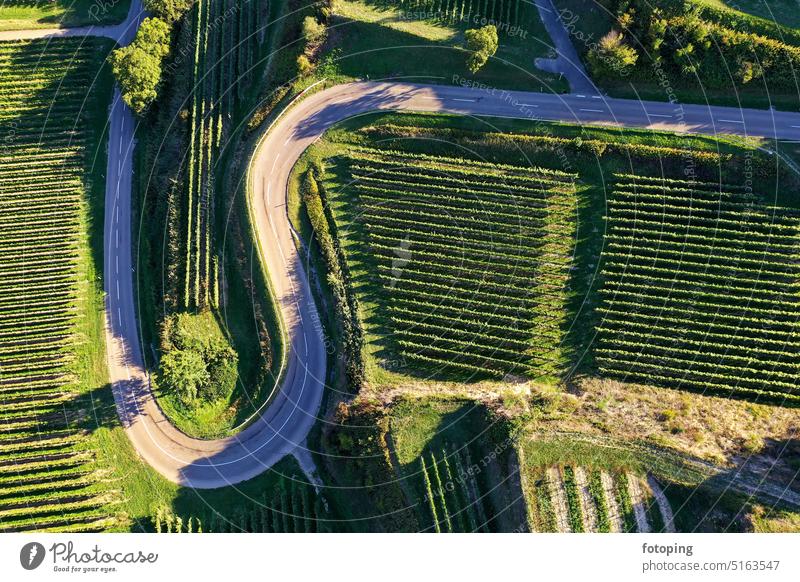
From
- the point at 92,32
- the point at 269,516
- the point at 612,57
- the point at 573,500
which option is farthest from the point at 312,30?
the point at 573,500

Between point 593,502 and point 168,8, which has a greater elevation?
point 168,8

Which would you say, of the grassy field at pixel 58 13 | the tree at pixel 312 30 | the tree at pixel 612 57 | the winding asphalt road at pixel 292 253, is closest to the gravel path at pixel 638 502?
the winding asphalt road at pixel 292 253

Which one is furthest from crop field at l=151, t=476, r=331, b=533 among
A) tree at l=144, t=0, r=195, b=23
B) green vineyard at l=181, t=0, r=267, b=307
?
tree at l=144, t=0, r=195, b=23

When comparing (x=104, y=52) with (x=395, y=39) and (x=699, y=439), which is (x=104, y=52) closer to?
(x=395, y=39)

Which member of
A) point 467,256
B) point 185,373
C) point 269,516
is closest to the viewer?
point 467,256

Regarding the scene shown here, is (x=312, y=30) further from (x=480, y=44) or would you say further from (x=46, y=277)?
(x=46, y=277)

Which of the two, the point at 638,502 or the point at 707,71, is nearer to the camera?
the point at 638,502

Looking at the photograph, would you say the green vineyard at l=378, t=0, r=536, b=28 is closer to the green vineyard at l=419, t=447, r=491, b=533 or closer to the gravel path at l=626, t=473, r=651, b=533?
the green vineyard at l=419, t=447, r=491, b=533
